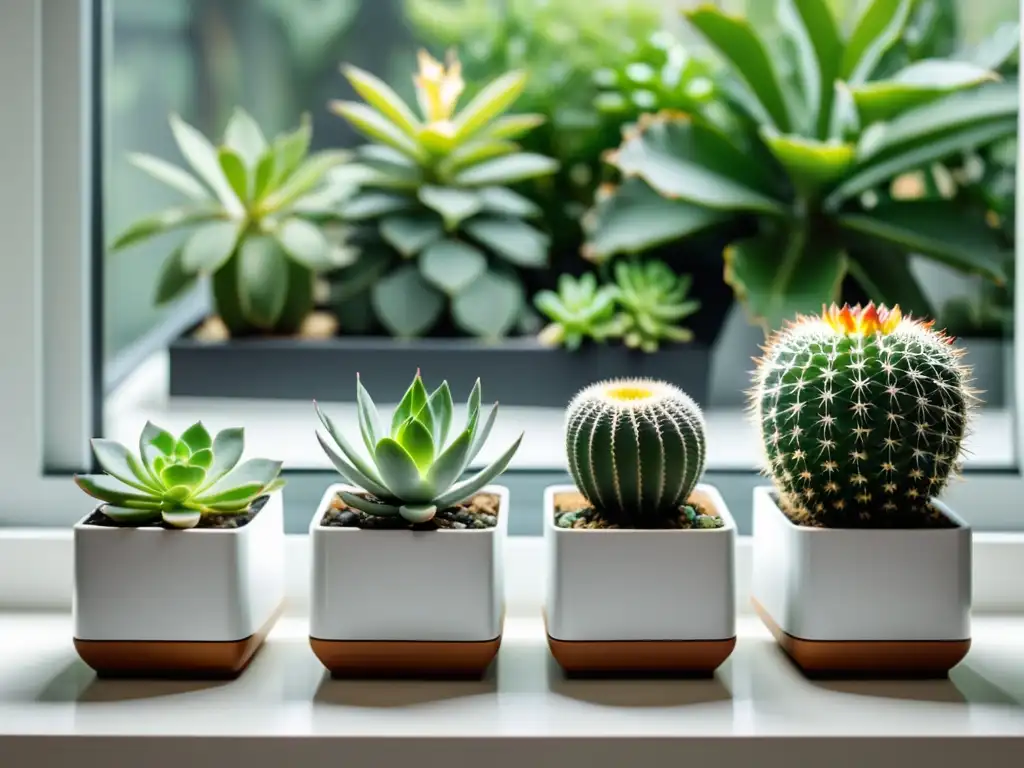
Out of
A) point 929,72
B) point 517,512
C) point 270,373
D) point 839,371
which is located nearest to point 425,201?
point 270,373

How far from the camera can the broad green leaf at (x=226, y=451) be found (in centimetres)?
79

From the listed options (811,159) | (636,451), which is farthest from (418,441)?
(811,159)

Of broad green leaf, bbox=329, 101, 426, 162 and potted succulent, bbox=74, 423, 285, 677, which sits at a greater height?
broad green leaf, bbox=329, 101, 426, 162

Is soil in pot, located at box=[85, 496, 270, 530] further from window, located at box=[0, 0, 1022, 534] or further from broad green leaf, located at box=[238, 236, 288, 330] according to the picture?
broad green leaf, located at box=[238, 236, 288, 330]

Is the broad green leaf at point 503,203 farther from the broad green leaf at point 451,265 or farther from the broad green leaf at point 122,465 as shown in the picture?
the broad green leaf at point 122,465

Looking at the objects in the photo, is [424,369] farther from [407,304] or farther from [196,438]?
[196,438]

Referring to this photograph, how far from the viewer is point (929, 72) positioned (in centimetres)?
119

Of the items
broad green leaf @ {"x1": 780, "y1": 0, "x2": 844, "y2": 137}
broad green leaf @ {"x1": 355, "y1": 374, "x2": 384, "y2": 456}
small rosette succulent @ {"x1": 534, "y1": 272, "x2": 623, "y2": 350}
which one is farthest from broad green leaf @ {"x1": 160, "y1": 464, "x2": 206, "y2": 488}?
broad green leaf @ {"x1": 780, "y1": 0, "x2": 844, "y2": 137}

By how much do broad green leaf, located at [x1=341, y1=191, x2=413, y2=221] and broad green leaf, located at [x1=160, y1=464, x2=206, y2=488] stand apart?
611mm

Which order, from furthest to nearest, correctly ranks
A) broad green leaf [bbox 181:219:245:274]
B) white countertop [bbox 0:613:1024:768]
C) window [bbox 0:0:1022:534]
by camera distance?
1. broad green leaf [bbox 181:219:245:274]
2. window [bbox 0:0:1022:534]
3. white countertop [bbox 0:613:1024:768]

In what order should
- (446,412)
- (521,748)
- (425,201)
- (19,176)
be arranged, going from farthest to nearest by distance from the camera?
(425,201)
(19,176)
(446,412)
(521,748)

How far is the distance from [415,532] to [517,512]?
25cm

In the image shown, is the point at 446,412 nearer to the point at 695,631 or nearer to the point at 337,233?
the point at 695,631

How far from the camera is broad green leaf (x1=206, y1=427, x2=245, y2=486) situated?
0.79 metres
